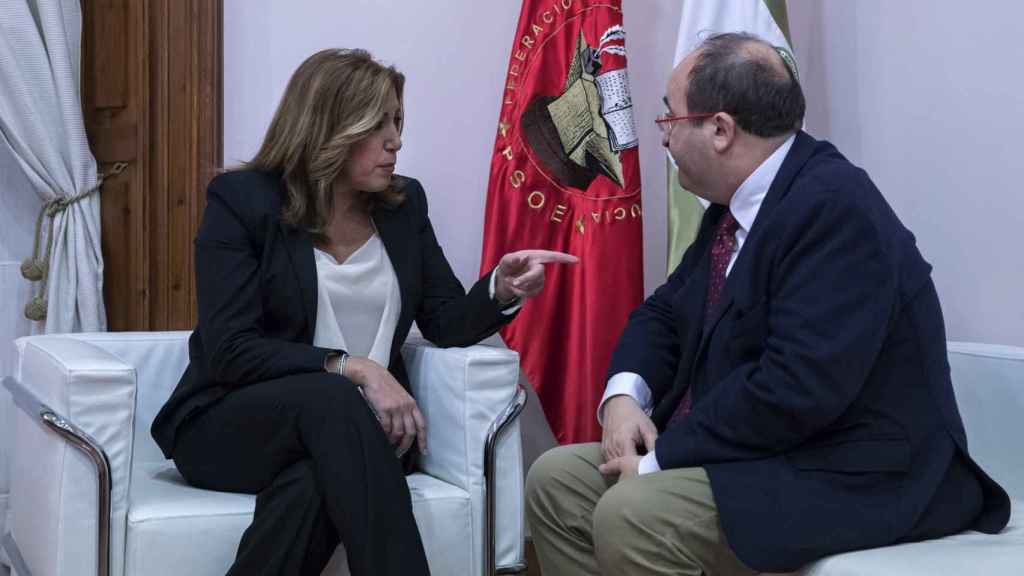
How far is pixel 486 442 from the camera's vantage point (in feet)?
7.98

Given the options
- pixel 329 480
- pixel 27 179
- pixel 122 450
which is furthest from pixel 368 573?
pixel 27 179

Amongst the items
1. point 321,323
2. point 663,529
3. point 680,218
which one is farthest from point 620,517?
point 680,218

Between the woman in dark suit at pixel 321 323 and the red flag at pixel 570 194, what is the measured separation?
1.80ft

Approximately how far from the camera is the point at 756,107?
2027 millimetres

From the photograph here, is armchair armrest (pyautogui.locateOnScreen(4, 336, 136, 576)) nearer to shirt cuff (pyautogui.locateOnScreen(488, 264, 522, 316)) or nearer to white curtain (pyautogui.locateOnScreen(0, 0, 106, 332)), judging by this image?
shirt cuff (pyautogui.locateOnScreen(488, 264, 522, 316))

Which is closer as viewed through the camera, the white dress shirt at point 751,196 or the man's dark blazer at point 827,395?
the man's dark blazer at point 827,395

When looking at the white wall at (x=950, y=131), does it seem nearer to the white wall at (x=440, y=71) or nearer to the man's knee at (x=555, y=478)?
the white wall at (x=440, y=71)

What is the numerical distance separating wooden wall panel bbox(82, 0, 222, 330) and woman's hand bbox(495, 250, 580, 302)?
1.13 m

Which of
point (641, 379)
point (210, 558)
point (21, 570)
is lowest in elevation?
point (21, 570)

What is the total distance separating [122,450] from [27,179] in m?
1.42

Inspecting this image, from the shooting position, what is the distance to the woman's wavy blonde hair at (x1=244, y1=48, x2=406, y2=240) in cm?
258

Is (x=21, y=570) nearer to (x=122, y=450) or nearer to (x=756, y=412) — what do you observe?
(x=122, y=450)

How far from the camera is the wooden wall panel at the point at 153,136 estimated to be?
329 cm

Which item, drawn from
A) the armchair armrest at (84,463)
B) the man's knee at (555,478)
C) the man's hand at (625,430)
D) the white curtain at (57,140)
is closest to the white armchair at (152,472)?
the armchair armrest at (84,463)
